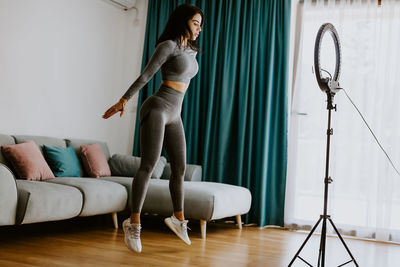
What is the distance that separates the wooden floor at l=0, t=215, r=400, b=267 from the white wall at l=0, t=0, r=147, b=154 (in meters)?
0.98

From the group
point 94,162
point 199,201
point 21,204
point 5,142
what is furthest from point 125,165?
point 21,204

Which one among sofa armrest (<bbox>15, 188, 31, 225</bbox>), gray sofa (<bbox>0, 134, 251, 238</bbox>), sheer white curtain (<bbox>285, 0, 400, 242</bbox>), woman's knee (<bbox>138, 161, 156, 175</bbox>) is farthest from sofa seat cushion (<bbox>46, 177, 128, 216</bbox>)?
sheer white curtain (<bbox>285, 0, 400, 242</bbox>)

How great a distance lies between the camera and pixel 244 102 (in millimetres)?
4590

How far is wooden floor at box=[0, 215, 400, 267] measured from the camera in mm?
2596

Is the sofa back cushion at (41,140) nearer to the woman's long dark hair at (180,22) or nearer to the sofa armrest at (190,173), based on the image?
the sofa armrest at (190,173)

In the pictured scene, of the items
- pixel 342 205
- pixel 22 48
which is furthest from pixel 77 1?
pixel 342 205

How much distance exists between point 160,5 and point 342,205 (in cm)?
278

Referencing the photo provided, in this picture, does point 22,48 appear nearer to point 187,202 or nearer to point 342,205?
point 187,202

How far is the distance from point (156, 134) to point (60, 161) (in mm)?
1610

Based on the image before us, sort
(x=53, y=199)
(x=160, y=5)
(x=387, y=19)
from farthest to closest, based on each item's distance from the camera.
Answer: (x=160, y=5) → (x=387, y=19) → (x=53, y=199)

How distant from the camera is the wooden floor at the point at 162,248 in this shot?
2.60 meters

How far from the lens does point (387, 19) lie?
168 inches

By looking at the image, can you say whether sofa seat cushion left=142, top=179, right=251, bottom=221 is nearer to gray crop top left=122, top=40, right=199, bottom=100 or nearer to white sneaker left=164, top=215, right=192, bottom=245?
white sneaker left=164, top=215, right=192, bottom=245

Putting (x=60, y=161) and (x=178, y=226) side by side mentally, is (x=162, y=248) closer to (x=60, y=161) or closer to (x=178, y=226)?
(x=178, y=226)
